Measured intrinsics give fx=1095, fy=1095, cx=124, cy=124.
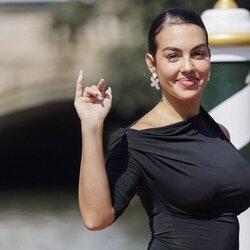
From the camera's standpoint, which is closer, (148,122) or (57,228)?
(148,122)

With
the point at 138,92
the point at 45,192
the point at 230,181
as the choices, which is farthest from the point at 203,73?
the point at 45,192

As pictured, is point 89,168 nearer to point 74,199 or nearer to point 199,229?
point 199,229

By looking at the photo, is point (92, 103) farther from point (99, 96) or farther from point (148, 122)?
point (148, 122)

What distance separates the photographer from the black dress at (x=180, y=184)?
2.06m

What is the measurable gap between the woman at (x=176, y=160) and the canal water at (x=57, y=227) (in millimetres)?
6073

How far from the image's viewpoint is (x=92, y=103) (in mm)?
2043

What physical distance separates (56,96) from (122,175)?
10.9m

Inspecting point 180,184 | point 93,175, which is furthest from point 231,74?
point 93,175

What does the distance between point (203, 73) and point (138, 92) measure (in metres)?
8.82

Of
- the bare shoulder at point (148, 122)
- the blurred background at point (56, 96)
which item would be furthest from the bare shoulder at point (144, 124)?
the blurred background at point (56, 96)

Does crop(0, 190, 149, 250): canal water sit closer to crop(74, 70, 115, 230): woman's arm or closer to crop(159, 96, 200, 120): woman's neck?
crop(159, 96, 200, 120): woman's neck

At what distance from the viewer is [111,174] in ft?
6.72

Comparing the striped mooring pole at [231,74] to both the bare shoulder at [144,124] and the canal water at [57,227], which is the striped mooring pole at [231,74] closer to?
the bare shoulder at [144,124]

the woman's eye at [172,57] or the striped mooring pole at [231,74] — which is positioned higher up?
the woman's eye at [172,57]
